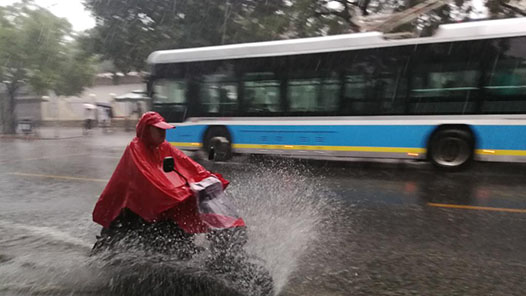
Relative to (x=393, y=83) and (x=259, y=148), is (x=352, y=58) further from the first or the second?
(x=259, y=148)

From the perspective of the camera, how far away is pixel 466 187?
7.30m

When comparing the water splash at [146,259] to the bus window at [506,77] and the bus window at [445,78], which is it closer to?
the bus window at [445,78]

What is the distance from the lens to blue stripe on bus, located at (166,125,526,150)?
26.9 feet

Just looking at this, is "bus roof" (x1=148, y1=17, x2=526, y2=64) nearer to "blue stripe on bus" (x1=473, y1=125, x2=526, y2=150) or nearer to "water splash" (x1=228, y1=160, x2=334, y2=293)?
"blue stripe on bus" (x1=473, y1=125, x2=526, y2=150)

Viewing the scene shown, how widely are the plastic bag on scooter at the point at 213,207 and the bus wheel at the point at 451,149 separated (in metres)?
7.18

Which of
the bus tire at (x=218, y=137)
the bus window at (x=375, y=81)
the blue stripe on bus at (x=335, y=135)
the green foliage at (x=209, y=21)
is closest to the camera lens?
the blue stripe on bus at (x=335, y=135)

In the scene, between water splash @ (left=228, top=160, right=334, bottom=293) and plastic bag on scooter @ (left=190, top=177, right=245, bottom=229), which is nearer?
plastic bag on scooter @ (left=190, top=177, right=245, bottom=229)

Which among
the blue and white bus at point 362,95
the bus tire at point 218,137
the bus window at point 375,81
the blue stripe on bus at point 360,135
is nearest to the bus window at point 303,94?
the blue and white bus at point 362,95

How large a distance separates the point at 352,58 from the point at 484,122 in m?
3.23

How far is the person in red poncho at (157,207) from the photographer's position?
285 centimetres

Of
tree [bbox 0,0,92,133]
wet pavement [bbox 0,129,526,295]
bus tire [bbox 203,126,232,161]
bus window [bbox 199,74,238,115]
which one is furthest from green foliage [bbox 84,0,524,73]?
wet pavement [bbox 0,129,526,295]

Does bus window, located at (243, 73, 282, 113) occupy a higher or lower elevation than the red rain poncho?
higher

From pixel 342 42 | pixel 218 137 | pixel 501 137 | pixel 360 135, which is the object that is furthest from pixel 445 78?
pixel 218 137

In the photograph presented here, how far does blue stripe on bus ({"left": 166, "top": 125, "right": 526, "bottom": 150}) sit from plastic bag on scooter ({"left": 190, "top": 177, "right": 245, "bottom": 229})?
22.7 feet
